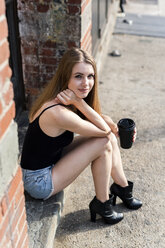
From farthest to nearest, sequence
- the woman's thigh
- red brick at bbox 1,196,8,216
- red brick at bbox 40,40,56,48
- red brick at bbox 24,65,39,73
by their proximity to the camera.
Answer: red brick at bbox 24,65,39,73 < red brick at bbox 40,40,56,48 < the woman's thigh < red brick at bbox 1,196,8,216

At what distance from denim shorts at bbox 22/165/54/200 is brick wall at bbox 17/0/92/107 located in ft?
4.78

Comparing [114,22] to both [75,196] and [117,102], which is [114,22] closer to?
[117,102]

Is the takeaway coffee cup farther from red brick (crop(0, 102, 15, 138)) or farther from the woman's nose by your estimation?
red brick (crop(0, 102, 15, 138))

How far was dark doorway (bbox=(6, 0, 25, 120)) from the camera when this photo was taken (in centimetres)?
362

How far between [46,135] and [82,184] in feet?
2.91

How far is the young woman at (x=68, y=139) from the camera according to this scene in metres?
2.69

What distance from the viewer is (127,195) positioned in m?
3.08

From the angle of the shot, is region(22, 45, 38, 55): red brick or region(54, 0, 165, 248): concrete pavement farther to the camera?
region(22, 45, 38, 55): red brick

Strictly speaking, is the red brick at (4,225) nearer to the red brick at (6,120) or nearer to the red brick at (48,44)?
the red brick at (6,120)

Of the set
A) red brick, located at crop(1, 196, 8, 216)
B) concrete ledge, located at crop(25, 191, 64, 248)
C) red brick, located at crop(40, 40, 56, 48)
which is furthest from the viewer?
red brick, located at crop(40, 40, 56, 48)

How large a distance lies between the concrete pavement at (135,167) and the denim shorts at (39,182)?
37cm

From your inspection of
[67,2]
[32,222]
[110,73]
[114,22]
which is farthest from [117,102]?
[114,22]

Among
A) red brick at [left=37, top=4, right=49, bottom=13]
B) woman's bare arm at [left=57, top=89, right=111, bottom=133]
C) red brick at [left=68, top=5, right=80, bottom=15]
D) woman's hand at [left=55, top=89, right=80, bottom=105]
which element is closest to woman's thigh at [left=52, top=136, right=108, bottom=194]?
woman's bare arm at [left=57, top=89, right=111, bottom=133]

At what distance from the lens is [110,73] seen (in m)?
6.02
